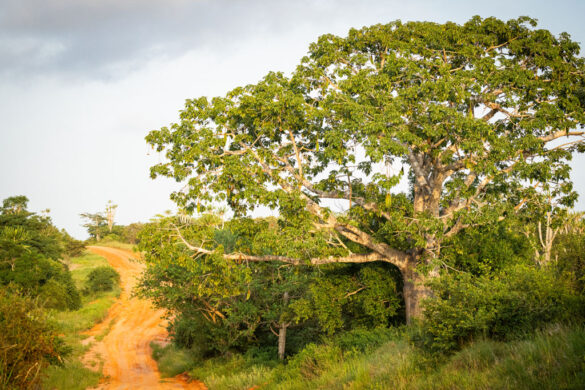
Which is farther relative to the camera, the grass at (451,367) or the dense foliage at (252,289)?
the dense foliage at (252,289)

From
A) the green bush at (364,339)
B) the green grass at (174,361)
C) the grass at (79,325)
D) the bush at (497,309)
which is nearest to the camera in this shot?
the bush at (497,309)

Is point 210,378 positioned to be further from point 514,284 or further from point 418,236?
point 514,284

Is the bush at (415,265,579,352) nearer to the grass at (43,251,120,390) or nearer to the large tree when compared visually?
the large tree

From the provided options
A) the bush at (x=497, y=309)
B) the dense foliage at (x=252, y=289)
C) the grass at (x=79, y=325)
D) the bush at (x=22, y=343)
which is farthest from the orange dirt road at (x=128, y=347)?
the bush at (x=497, y=309)

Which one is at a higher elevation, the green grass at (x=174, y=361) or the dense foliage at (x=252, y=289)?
the dense foliage at (x=252, y=289)

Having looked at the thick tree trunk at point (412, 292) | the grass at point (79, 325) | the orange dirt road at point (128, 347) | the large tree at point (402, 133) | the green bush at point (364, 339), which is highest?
the large tree at point (402, 133)

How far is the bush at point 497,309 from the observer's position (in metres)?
7.97

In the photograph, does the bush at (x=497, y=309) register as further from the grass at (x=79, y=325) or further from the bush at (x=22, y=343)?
the grass at (x=79, y=325)

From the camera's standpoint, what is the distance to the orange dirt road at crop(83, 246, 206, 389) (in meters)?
19.3

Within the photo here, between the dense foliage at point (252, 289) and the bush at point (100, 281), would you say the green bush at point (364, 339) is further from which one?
the bush at point (100, 281)

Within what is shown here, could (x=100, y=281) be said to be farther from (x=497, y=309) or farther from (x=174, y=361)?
(x=497, y=309)

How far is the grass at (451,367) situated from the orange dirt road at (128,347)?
720 cm

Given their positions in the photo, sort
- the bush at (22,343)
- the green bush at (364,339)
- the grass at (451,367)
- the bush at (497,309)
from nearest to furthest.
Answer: the grass at (451,367) → the bush at (497,309) → the bush at (22,343) → the green bush at (364,339)

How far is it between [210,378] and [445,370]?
40.9ft
